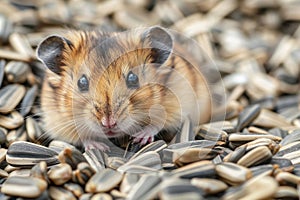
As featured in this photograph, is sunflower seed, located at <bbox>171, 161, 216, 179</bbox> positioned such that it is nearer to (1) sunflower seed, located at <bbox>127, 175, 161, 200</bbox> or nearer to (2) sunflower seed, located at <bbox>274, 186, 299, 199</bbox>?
(1) sunflower seed, located at <bbox>127, 175, 161, 200</bbox>

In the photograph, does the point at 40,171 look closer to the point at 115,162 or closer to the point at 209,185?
the point at 115,162

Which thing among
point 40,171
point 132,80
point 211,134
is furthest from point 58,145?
point 211,134

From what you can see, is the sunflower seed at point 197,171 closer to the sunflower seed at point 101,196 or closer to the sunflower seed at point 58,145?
the sunflower seed at point 101,196

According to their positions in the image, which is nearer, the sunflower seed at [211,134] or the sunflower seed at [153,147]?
the sunflower seed at [153,147]

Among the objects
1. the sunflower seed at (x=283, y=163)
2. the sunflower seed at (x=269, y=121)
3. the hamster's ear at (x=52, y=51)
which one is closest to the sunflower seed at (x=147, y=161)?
the sunflower seed at (x=283, y=163)

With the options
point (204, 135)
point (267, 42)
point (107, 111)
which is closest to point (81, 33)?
point (107, 111)

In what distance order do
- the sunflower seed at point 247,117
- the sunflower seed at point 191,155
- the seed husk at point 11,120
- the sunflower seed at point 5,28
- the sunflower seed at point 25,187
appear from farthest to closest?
1. the sunflower seed at point 5,28
2. the sunflower seed at point 247,117
3. the seed husk at point 11,120
4. the sunflower seed at point 191,155
5. the sunflower seed at point 25,187

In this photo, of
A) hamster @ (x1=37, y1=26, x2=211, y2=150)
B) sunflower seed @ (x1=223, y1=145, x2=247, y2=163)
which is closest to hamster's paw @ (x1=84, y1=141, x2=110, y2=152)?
hamster @ (x1=37, y1=26, x2=211, y2=150)

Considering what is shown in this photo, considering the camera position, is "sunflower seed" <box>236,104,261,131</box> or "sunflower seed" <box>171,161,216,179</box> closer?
"sunflower seed" <box>171,161,216,179</box>

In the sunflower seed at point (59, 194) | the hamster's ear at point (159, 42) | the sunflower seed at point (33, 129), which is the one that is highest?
the hamster's ear at point (159, 42)
